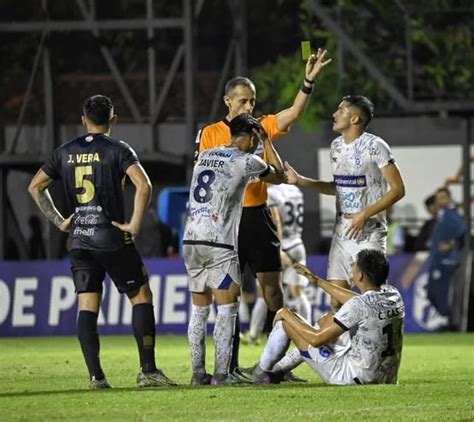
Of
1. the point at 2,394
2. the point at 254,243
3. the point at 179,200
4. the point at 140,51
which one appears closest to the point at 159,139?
the point at 140,51

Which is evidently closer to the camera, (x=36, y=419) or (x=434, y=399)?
(x=36, y=419)

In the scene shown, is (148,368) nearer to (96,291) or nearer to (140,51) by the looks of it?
(96,291)

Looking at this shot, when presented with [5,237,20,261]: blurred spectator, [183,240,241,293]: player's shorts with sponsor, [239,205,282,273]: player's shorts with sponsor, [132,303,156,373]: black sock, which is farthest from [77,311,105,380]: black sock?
[5,237,20,261]: blurred spectator

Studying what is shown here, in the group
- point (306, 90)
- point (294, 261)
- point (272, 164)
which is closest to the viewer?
point (272, 164)

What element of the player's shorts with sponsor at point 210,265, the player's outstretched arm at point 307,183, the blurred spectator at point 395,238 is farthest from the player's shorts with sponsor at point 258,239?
the blurred spectator at point 395,238

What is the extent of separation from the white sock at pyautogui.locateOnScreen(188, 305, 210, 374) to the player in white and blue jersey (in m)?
1.39

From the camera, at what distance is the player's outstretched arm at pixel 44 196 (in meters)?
13.0

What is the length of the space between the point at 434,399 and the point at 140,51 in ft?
55.4

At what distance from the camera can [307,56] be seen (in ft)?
43.9

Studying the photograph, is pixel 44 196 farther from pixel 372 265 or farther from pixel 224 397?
pixel 372 265

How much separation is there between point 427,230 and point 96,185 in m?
12.1

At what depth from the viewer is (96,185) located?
12859mm

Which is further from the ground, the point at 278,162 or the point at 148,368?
the point at 278,162

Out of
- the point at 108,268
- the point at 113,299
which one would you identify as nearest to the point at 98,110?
the point at 108,268
